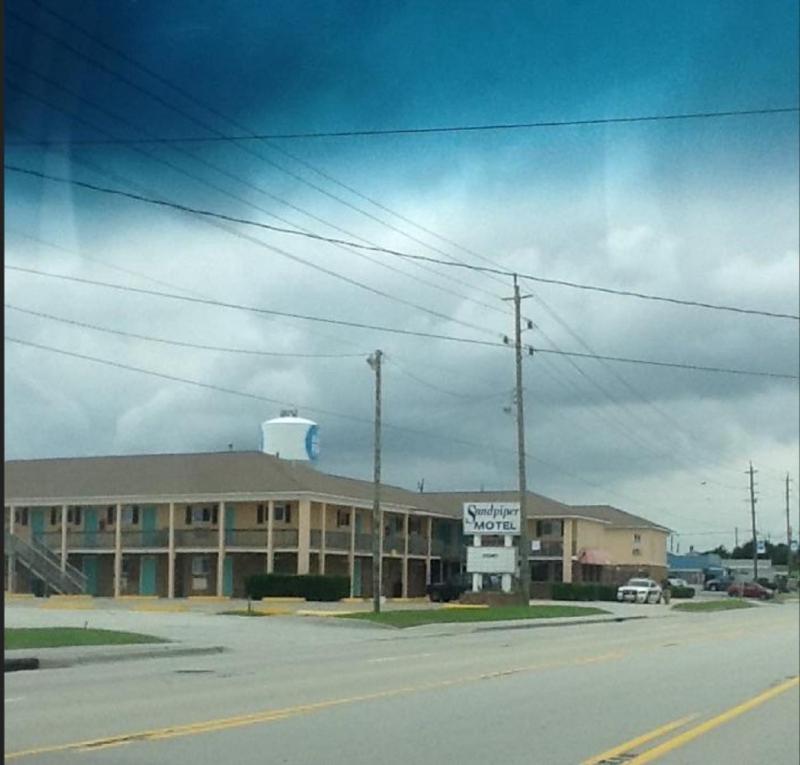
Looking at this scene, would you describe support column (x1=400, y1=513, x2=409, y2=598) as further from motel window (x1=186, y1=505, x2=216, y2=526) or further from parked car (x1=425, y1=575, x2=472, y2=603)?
motel window (x1=186, y1=505, x2=216, y2=526)

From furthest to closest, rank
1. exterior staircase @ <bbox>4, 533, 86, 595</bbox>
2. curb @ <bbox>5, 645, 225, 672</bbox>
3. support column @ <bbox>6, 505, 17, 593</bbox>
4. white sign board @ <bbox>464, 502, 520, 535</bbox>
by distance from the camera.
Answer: white sign board @ <bbox>464, 502, 520, 535</bbox>
curb @ <bbox>5, 645, 225, 672</bbox>
exterior staircase @ <bbox>4, 533, 86, 595</bbox>
support column @ <bbox>6, 505, 17, 593</bbox>

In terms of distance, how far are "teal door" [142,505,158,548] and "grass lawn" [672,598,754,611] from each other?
35.7 meters

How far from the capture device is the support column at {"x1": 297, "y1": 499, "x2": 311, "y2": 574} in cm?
2061

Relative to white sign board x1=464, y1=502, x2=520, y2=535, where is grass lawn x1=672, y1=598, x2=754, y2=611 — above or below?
below

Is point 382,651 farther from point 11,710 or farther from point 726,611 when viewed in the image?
point 726,611

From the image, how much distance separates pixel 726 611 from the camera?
50.5 m

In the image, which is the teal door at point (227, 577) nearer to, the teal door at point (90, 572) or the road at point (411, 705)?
the road at point (411, 705)

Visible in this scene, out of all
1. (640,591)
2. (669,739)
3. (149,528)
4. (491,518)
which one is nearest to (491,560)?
(491,518)

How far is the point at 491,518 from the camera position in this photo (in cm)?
2742

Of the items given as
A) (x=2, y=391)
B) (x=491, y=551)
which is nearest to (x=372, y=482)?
(x=491, y=551)

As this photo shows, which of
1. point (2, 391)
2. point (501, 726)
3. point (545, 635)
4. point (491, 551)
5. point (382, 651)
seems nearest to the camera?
point (2, 391)

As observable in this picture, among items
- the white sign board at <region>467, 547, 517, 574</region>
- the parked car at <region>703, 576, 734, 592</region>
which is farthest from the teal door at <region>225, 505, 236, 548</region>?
the parked car at <region>703, 576, 734, 592</region>

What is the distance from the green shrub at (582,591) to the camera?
34.7 metres

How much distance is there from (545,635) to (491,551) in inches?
167
